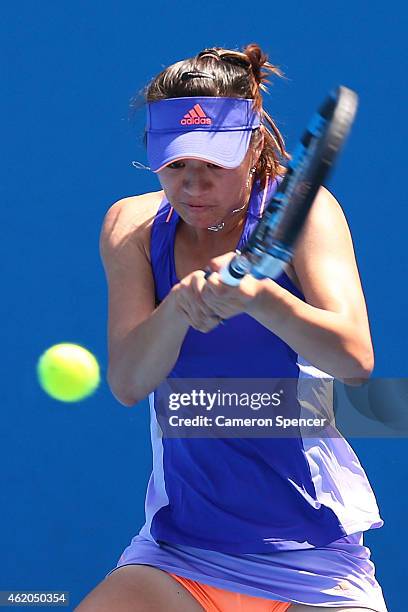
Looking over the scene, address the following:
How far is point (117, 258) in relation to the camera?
2367mm

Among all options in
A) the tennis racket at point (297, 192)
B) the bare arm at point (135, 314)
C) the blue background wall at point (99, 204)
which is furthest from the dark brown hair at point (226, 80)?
the blue background wall at point (99, 204)

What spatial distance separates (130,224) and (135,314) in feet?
0.76

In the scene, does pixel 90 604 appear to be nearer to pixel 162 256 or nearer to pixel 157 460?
pixel 157 460

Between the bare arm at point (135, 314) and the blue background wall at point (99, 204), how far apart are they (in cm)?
84

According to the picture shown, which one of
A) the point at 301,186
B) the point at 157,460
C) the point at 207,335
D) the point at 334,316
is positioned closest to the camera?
the point at 301,186

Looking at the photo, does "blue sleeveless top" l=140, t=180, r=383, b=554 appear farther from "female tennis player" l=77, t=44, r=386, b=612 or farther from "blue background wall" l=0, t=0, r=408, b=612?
"blue background wall" l=0, t=0, r=408, b=612

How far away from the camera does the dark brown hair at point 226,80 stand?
88.9 inches

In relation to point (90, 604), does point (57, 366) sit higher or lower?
higher

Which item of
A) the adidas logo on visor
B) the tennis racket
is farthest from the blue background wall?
the tennis racket

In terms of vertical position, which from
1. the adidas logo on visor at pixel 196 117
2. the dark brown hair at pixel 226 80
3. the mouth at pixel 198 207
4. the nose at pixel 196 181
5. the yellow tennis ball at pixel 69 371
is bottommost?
the yellow tennis ball at pixel 69 371

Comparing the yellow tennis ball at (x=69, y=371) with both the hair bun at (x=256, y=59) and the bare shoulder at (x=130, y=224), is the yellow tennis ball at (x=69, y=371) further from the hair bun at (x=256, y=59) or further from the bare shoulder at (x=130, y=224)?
the hair bun at (x=256, y=59)

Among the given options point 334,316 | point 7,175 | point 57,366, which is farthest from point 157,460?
point 7,175

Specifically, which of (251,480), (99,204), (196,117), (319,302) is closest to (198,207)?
(196,117)

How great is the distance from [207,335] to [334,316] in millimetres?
271
